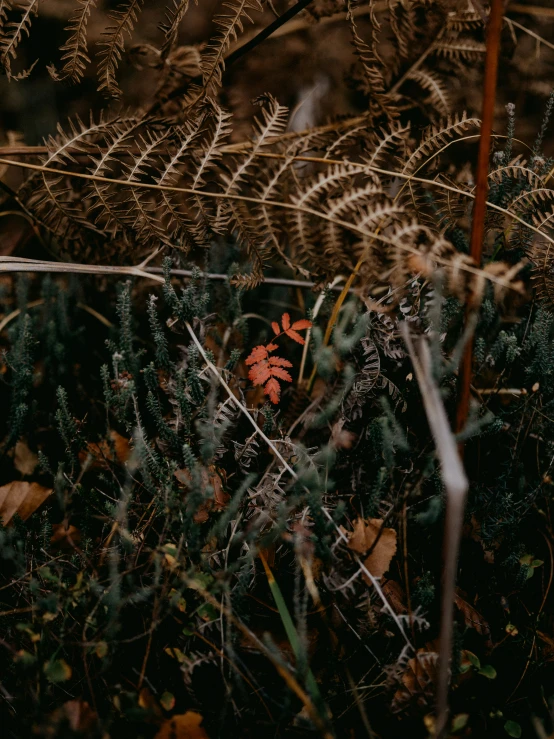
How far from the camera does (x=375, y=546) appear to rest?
1.30 metres

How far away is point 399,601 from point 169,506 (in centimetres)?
66

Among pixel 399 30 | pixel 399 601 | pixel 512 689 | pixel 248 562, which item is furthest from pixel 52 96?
pixel 512 689

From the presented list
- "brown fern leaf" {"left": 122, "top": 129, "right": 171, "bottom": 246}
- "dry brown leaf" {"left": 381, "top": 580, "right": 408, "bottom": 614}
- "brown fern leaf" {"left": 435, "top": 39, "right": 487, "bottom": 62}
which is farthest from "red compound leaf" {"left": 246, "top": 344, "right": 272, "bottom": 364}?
"brown fern leaf" {"left": 435, "top": 39, "right": 487, "bottom": 62}

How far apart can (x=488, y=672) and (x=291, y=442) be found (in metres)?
0.73

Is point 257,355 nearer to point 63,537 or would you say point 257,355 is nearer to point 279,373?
point 279,373

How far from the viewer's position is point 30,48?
2570 millimetres

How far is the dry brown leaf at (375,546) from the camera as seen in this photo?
1312 millimetres

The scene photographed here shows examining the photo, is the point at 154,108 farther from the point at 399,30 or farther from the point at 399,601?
the point at 399,601

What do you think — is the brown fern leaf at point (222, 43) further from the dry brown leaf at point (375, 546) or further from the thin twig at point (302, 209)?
the dry brown leaf at point (375, 546)

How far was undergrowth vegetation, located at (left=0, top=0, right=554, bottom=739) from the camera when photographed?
1.19 meters

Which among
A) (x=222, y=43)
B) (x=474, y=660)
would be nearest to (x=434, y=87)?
(x=222, y=43)

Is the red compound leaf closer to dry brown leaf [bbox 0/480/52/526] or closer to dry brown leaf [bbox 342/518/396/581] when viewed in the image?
dry brown leaf [bbox 342/518/396/581]

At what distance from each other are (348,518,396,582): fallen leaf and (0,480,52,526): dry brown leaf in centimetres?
96

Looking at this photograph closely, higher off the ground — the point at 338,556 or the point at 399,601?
the point at 338,556
